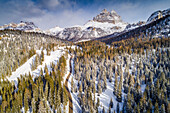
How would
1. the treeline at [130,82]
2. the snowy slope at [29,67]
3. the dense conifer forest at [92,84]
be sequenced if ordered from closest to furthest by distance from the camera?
the dense conifer forest at [92,84], the treeline at [130,82], the snowy slope at [29,67]

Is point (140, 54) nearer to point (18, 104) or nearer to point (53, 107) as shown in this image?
point (53, 107)

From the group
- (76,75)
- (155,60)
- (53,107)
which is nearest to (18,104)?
(53,107)

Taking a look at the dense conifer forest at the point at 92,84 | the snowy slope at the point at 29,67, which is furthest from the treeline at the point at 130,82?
the snowy slope at the point at 29,67

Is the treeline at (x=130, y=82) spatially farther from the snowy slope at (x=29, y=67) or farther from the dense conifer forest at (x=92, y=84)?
the snowy slope at (x=29, y=67)

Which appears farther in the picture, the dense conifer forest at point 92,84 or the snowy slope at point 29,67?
the snowy slope at point 29,67

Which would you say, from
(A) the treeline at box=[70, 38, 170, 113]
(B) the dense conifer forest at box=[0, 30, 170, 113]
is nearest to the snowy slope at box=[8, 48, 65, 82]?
(B) the dense conifer forest at box=[0, 30, 170, 113]

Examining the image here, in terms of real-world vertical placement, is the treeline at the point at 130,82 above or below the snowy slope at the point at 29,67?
below

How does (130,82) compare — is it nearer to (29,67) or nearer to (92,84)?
(92,84)

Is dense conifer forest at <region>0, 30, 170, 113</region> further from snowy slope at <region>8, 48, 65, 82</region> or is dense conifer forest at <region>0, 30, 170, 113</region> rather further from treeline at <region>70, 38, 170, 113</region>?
snowy slope at <region>8, 48, 65, 82</region>

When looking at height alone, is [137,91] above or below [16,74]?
below

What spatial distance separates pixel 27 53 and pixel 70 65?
Answer: 76330 millimetres

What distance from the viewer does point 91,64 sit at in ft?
393

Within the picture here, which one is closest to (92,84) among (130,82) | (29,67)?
(130,82)

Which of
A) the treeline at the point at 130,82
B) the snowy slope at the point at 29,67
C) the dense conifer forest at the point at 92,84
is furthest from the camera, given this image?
the snowy slope at the point at 29,67
